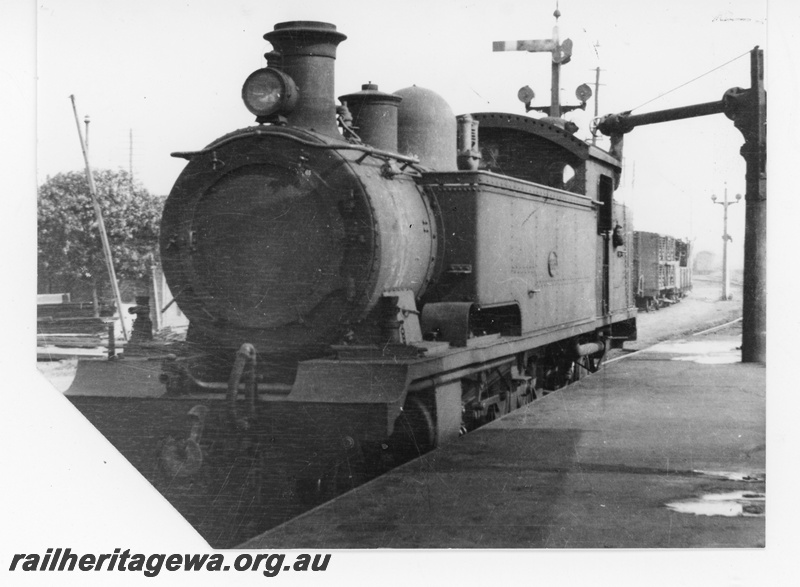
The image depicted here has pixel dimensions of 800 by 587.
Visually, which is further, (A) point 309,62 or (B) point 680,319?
(B) point 680,319

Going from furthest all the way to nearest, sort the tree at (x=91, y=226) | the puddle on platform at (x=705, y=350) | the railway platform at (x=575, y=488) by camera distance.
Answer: the puddle on platform at (x=705, y=350), the tree at (x=91, y=226), the railway platform at (x=575, y=488)

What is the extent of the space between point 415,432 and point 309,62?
2.43 m

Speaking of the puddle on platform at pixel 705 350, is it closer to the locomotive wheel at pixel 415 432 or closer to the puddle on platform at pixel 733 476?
the puddle on platform at pixel 733 476

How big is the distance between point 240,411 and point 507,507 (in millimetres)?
1643

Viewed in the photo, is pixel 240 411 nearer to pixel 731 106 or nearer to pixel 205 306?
pixel 205 306

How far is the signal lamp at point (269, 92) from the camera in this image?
18.4 ft

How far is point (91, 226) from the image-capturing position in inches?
388

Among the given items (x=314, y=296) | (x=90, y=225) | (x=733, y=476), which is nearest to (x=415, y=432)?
(x=314, y=296)

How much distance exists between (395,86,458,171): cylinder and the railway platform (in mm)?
2042

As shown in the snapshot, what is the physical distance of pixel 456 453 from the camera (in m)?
5.54

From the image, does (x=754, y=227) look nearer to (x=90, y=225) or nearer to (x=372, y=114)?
(x=372, y=114)

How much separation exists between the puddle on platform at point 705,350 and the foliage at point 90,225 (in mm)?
6004

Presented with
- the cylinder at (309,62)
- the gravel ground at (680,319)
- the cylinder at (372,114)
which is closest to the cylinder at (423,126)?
the cylinder at (372,114)

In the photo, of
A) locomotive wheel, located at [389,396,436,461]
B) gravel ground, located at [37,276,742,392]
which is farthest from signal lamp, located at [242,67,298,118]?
gravel ground, located at [37,276,742,392]
